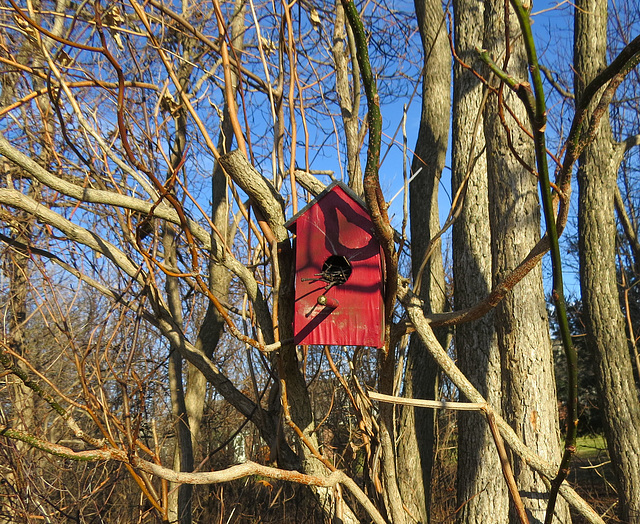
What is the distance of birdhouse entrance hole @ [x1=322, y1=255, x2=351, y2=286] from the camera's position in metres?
2.35

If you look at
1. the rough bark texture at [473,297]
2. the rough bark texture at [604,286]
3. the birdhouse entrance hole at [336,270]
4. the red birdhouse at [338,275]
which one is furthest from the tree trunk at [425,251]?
the rough bark texture at [604,286]

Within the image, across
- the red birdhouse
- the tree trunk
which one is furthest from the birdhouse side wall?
the tree trunk

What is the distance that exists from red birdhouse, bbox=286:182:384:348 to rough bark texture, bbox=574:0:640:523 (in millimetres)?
4361

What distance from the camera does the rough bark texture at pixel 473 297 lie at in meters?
3.02

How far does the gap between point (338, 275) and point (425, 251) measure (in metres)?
1.77

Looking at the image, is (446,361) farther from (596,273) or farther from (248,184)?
(596,273)

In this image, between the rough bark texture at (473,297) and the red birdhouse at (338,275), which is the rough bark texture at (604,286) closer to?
the rough bark texture at (473,297)

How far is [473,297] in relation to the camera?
3.29 metres

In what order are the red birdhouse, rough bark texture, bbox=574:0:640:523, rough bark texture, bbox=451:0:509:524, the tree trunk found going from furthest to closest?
rough bark texture, bbox=574:0:640:523 < the tree trunk < rough bark texture, bbox=451:0:509:524 < the red birdhouse

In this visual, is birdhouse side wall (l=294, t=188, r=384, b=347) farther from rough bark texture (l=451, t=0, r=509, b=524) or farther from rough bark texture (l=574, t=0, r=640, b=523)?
rough bark texture (l=574, t=0, r=640, b=523)

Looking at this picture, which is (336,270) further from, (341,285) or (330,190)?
(330,190)

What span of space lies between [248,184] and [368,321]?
741mm

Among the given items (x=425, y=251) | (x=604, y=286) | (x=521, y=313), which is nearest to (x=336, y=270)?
(x=521, y=313)

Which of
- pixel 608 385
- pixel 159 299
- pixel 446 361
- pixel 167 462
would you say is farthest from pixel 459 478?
pixel 167 462
